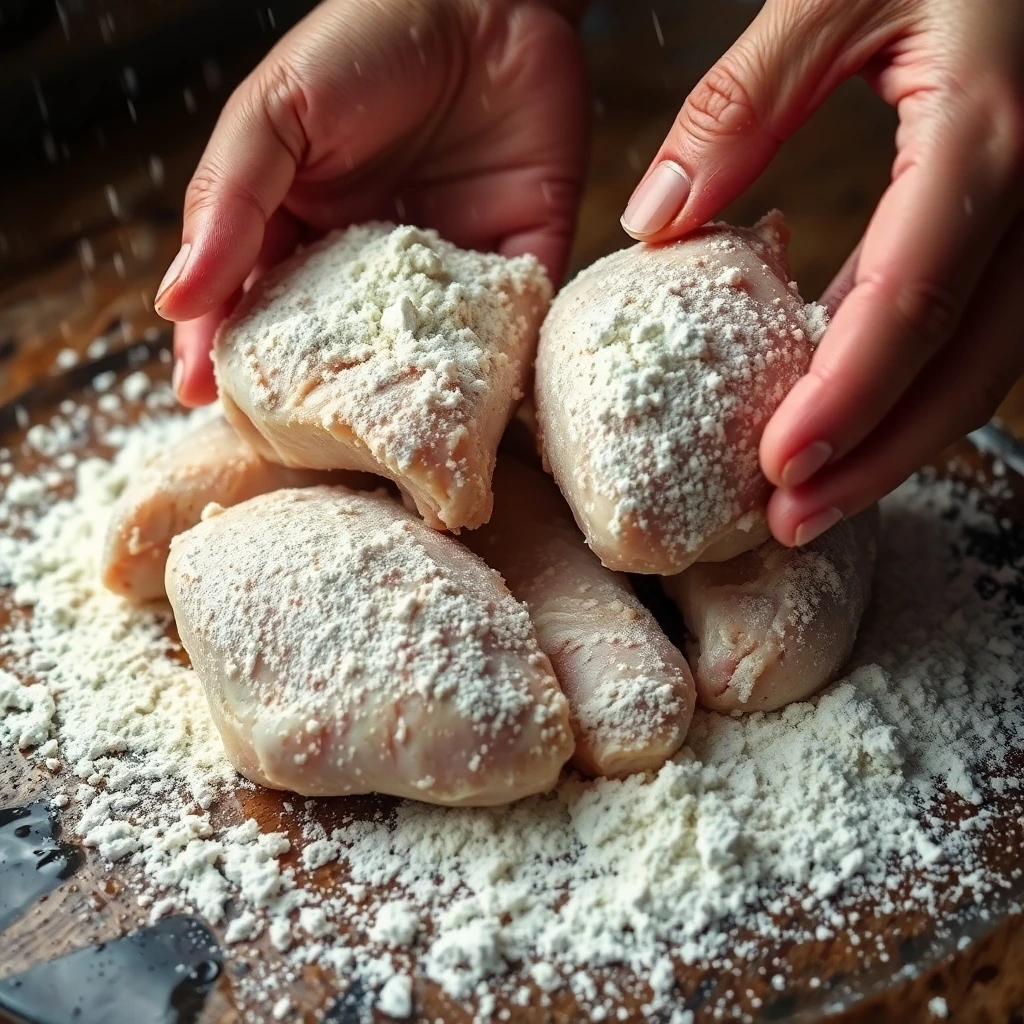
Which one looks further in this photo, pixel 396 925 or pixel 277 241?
pixel 277 241

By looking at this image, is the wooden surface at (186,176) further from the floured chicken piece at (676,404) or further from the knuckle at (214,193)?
the floured chicken piece at (676,404)

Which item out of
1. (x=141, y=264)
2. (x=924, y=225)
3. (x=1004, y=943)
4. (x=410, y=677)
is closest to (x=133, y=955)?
(x=410, y=677)

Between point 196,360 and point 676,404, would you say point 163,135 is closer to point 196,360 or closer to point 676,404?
point 196,360

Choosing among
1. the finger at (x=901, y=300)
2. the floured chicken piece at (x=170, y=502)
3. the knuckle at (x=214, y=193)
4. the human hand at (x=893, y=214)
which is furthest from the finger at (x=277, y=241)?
the finger at (x=901, y=300)

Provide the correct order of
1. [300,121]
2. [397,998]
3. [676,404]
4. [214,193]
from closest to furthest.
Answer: [397,998], [676,404], [214,193], [300,121]

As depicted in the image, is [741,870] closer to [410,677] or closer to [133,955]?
[410,677]

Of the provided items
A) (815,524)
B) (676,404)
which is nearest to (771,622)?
(815,524)
